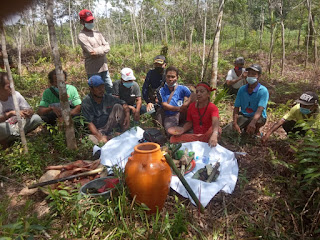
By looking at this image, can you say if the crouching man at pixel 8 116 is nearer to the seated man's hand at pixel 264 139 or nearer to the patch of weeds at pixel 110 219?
the patch of weeds at pixel 110 219

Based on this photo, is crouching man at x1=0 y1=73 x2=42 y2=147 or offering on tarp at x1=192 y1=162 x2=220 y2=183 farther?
crouching man at x1=0 y1=73 x2=42 y2=147

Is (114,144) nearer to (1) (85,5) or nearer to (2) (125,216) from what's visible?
(2) (125,216)

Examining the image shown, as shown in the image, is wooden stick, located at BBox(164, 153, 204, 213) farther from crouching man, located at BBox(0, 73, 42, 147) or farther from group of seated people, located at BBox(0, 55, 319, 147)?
crouching man, located at BBox(0, 73, 42, 147)

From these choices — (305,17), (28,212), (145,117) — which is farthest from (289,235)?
(305,17)

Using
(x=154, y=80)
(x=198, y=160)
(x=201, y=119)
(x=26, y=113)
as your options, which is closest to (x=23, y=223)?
(x=198, y=160)

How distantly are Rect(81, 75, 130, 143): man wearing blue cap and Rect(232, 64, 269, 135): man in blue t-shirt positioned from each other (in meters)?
1.93

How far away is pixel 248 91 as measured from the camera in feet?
12.7

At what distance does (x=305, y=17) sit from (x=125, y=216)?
1243cm

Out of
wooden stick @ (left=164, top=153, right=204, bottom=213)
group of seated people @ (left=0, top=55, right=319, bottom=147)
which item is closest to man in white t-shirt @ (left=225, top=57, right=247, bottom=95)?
group of seated people @ (left=0, top=55, right=319, bottom=147)

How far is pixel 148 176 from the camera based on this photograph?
2.04 meters

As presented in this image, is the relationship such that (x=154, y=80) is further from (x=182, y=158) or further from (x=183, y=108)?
(x=182, y=158)

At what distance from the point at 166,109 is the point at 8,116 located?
99.2 inches

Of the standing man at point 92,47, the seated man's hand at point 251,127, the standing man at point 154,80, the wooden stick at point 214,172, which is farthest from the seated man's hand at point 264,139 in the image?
the standing man at point 92,47

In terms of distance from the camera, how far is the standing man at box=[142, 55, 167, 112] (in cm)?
436
